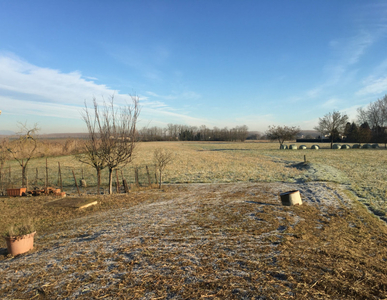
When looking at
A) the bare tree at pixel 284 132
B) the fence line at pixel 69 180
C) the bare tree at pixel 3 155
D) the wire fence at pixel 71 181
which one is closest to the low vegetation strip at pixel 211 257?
the wire fence at pixel 71 181

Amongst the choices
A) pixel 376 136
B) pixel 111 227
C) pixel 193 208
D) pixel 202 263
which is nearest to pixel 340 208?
pixel 193 208

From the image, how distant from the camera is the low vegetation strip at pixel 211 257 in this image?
3607 millimetres

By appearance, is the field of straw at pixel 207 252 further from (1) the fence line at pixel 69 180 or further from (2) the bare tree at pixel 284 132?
(2) the bare tree at pixel 284 132

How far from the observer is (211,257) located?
469 cm

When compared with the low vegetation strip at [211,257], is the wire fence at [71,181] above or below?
below

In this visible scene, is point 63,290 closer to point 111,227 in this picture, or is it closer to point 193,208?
point 111,227

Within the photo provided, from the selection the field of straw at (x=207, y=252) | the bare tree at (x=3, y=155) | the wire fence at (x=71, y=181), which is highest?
the bare tree at (x=3, y=155)

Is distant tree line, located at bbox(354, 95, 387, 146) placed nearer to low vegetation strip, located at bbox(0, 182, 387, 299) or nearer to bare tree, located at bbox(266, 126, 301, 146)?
bare tree, located at bbox(266, 126, 301, 146)

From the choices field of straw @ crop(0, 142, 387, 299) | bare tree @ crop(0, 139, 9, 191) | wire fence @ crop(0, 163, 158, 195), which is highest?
bare tree @ crop(0, 139, 9, 191)

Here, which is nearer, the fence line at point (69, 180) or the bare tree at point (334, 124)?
the fence line at point (69, 180)

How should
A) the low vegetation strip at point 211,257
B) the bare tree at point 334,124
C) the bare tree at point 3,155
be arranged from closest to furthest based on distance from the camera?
1. the low vegetation strip at point 211,257
2. the bare tree at point 3,155
3. the bare tree at point 334,124

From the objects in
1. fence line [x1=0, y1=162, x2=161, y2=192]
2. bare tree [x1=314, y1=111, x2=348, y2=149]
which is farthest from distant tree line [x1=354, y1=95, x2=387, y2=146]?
fence line [x1=0, y1=162, x2=161, y2=192]

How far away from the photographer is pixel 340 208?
28.5 feet

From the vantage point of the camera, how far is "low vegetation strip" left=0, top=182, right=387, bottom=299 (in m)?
3.61
